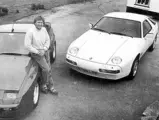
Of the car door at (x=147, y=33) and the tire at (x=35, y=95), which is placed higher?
the car door at (x=147, y=33)

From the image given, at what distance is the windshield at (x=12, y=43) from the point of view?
5.91 metres

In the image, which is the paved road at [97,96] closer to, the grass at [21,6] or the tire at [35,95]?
the tire at [35,95]

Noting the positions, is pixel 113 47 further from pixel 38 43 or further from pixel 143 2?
pixel 143 2

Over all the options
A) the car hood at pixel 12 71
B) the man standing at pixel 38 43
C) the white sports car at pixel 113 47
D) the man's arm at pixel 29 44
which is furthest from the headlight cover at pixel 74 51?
the man's arm at pixel 29 44

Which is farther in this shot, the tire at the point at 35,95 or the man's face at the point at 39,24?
the man's face at the point at 39,24

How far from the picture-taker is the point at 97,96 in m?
6.30

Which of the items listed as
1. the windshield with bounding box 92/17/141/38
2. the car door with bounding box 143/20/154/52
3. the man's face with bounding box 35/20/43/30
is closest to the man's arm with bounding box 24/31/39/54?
the man's face with bounding box 35/20/43/30

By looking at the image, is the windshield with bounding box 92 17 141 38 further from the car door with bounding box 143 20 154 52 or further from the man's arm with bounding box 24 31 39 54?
the man's arm with bounding box 24 31 39 54

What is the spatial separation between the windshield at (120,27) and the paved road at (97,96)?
40.2 inches

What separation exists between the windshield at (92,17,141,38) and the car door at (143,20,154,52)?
0.88 ft

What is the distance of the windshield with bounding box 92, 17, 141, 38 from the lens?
780 cm

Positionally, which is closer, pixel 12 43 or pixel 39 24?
pixel 39 24

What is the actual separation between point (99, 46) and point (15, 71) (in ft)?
8.54

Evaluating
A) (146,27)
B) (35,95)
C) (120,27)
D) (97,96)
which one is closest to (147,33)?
(146,27)
